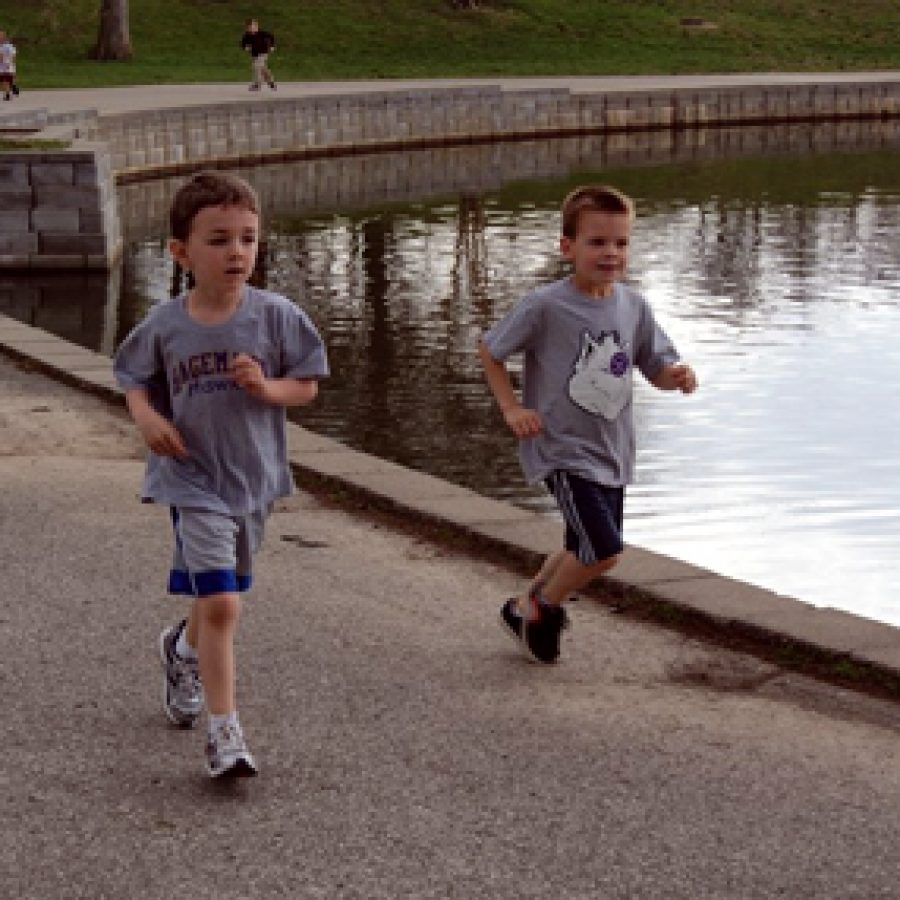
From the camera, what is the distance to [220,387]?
17.7 ft

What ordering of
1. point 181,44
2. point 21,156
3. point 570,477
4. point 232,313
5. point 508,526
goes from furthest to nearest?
point 181,44, point 21,156, point 508,526, point 570,477, point 232,313

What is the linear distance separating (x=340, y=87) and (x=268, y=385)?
3630 centimetres

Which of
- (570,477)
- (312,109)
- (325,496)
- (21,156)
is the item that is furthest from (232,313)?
(312,109)

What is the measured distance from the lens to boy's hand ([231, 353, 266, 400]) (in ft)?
17.3

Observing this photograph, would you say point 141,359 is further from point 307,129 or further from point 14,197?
point 307,129

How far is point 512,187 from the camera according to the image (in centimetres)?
3027

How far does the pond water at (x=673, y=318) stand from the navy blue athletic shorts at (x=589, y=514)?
2.51m

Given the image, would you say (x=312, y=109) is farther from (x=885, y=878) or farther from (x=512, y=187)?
(x=885, y=878)

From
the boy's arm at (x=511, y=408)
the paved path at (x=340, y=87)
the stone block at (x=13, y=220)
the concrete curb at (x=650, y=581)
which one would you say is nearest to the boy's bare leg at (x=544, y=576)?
the boy's arm at (x=511, y=408)

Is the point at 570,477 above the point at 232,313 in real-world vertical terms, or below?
below

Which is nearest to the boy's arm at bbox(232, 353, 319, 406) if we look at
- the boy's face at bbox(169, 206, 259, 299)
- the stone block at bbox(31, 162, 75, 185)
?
the boy's face at bbox(169, 206, 259, 299)

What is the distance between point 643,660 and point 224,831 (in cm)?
188

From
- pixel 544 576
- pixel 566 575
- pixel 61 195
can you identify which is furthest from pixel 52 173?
pixel 566 575

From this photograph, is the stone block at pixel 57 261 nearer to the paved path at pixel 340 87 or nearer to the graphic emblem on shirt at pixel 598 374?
the paved path at pixel 340 87
